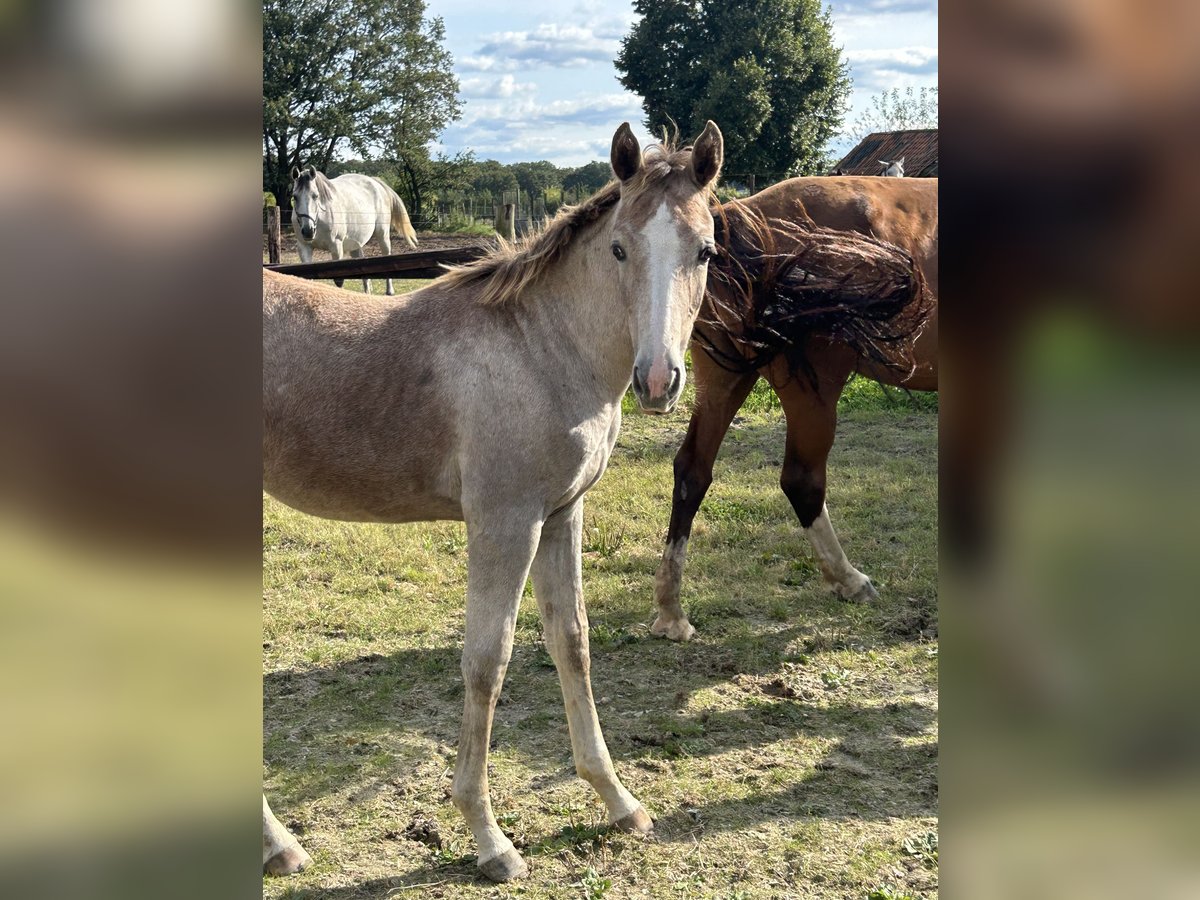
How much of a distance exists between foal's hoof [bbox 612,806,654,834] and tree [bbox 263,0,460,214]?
28320 millimetres

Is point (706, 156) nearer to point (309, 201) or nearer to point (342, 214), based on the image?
point (309, 201)

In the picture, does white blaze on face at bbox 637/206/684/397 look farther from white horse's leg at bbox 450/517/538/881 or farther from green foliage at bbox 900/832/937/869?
green foliage at bbox 900/832/937/869

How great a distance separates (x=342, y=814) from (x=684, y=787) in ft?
3.82

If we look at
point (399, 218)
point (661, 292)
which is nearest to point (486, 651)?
point (661, 292)

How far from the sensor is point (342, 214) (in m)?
14.3

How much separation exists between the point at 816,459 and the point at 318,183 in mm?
11272

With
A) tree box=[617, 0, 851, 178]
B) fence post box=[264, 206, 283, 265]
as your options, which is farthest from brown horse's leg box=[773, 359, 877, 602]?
tree box=[617, 0, 851, 178]

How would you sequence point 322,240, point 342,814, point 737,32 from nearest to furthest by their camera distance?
1. point 342,814
2. point 322,240
3. point 737,32

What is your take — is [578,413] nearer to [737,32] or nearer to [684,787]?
[684,787]

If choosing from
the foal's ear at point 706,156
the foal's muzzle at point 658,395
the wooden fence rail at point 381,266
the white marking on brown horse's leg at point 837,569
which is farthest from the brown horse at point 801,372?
the foal's muzzle at point 658,395

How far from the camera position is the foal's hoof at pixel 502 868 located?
2.78 m

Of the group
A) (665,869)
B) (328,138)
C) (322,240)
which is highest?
(328,138)
